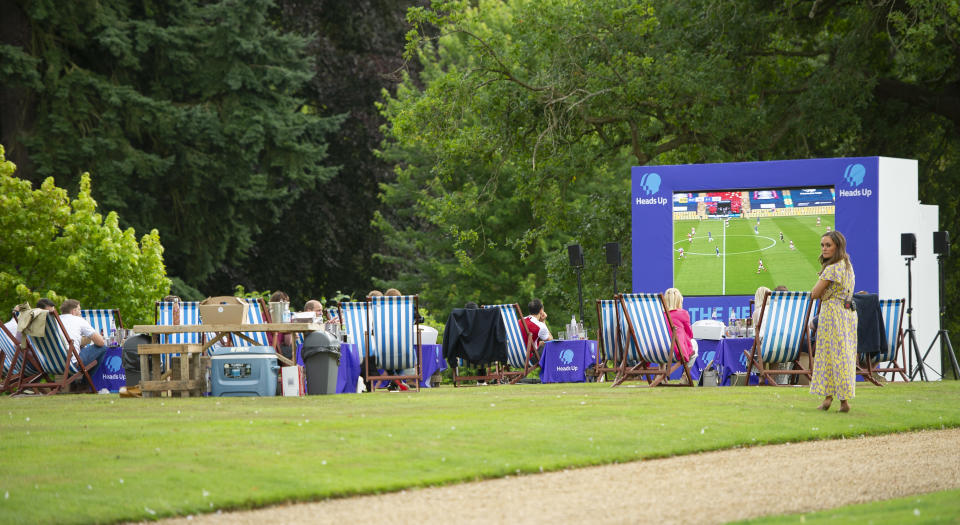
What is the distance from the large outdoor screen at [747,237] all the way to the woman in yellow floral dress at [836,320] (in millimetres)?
7633

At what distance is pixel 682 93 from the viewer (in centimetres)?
2150

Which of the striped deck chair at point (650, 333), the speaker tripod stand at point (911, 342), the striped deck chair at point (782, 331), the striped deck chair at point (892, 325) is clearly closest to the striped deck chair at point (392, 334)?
the striped deck chair at point (650, 333)

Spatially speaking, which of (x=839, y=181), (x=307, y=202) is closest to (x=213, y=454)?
(x=839, y=181)

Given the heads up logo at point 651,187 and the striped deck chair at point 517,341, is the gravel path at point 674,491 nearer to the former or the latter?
the striped deck chair at point 517,341

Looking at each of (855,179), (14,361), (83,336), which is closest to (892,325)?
(855,179)

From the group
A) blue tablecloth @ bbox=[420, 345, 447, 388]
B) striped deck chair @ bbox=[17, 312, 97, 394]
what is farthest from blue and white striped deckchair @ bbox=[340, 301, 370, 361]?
striped deck chair @ bbox=[17, 312, 97, 394]

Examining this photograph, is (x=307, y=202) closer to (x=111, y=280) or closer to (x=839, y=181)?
(x=111, y=280)

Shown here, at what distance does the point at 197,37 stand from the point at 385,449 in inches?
773

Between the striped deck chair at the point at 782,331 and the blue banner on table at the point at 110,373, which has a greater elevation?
the striped deck chair at the point at 782,331

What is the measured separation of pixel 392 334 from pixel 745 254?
635 centimetres

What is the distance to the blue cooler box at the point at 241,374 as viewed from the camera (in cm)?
1212

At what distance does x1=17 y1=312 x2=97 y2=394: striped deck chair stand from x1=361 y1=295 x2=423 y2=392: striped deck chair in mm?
3255

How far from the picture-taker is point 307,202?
29109mm

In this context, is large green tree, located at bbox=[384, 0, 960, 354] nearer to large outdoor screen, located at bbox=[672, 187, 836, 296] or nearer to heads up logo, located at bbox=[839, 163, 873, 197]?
heads up logo, located at bbox=[839, 163, 873, 197]
